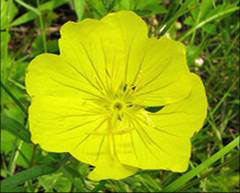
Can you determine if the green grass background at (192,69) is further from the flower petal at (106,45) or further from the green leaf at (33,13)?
the flower petal at (106,45)

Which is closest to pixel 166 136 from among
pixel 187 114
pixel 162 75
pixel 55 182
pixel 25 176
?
pixel 187 114

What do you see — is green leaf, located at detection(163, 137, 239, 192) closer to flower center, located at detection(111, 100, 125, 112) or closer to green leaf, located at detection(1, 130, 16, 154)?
flower center, located at detection(111, 100, 125, 112)

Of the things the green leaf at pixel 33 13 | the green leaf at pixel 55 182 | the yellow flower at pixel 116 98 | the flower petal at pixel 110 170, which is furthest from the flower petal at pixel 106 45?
the green leaf at pixel 33 13

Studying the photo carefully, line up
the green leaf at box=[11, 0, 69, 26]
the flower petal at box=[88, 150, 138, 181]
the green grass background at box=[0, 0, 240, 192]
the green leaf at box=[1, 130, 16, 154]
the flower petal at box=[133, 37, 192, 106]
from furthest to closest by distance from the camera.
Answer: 1. the green leaf at box=[11, 0, 69, 26]
2. the green leaf at box=[1, 130, 16, 154]
3. the green grass background at box=[0, 0, 240, 192]
4. the flower petal at box=[133, 37, 192, 106]
5. the flower petal at box=[88, 150, 138, 181]

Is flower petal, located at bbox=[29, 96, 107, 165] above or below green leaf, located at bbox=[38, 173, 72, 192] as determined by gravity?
above

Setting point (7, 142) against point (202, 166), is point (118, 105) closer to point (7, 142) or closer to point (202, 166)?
point (202, 166)

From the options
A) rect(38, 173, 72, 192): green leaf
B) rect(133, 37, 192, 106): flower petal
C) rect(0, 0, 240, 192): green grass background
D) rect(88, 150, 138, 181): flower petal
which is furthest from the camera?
rect(38, 173, 72, 192): green leaf

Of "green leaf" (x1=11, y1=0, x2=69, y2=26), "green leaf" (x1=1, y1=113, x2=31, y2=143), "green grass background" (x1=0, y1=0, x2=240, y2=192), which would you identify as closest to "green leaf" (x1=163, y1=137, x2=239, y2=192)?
"green grass background" (x1=0, y1=0, x2=240, y2=192)

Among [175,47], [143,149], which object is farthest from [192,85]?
[143,149]
